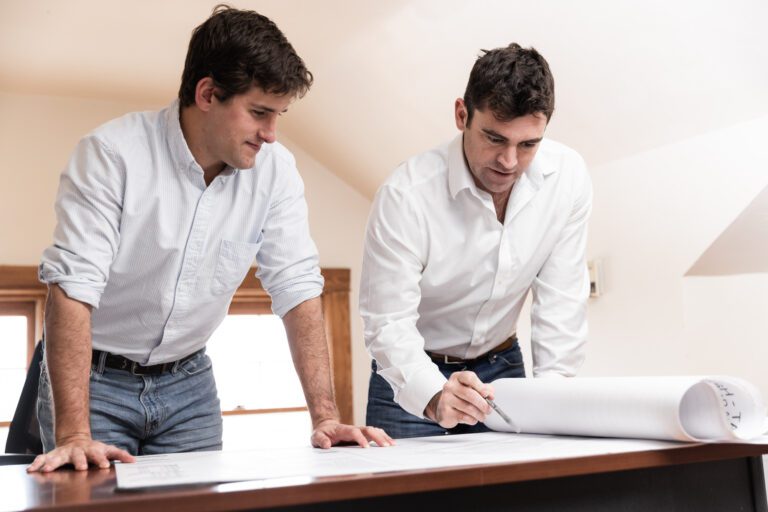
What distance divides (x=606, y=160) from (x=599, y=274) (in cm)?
46

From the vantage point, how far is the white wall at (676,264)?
294cm

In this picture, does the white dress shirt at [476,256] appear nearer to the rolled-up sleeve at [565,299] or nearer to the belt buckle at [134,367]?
the rolled-up sleeve at [565,299]

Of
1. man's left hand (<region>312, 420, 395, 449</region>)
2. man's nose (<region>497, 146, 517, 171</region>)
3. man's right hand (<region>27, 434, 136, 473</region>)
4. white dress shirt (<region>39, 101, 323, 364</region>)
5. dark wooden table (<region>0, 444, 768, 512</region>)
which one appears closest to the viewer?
dark wooden table (<region>0, 444, 768, 512</region>)

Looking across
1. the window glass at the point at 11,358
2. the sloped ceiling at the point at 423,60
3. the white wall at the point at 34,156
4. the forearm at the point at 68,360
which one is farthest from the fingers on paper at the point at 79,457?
the window glass at the point at 11,358

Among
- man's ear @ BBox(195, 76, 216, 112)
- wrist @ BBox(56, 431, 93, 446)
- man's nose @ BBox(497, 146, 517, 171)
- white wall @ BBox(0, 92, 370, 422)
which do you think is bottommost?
wrist @ BBox(56, 431, 93, 446)

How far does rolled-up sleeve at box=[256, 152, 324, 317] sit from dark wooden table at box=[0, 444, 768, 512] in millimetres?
672

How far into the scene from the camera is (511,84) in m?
1.77

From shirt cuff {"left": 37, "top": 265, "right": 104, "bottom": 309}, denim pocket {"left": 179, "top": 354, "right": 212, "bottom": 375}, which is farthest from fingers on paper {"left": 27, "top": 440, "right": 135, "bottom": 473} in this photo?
denim pocket {"left": 179, "top": 354, "right": 212, "bottom": 375}

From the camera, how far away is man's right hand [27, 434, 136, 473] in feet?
3.96

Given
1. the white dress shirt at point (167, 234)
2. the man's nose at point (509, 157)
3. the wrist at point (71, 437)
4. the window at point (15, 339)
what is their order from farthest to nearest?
the window at point (15, 339)
the man's nose at point (509, 157)
the white dress shirt at point (167, 234)
the wrist at point (71, 437)

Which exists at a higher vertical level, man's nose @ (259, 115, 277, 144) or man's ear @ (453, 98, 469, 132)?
man's ear @ (453, 98, 469, 132)

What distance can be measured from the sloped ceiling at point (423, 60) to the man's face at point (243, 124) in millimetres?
1544

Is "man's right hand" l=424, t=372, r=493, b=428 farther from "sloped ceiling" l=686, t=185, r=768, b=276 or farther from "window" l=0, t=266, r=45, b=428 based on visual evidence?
"window" l=0, t=266, r=45, b=428

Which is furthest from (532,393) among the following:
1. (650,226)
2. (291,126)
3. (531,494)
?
(291,126)
